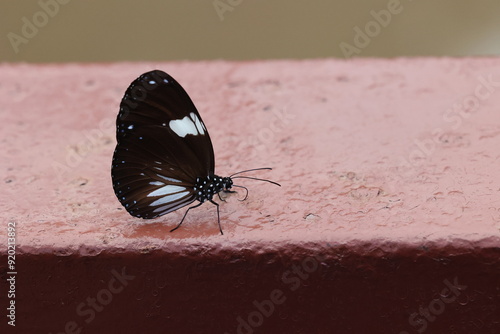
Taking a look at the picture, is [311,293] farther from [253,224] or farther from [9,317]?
[9,317]

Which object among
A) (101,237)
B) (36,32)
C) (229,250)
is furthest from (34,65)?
(36,32)

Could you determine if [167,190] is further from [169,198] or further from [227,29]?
[227,29]

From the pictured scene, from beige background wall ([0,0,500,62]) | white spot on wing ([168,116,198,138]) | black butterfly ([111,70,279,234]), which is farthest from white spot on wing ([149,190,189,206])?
beige background wall ([0,0,500,62])

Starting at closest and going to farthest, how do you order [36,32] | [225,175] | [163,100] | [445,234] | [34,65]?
1. [445,234]
2. [163,100]
3. [225,175]
4. [34,65]
5. [36,32]

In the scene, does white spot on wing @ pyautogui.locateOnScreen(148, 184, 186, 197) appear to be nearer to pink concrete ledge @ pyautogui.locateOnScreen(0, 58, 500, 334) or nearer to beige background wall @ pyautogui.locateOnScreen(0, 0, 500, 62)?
pink concrete ledge @ pyautogui.locateOnScreen(0, 58, 500, 334)

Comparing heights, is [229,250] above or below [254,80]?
below

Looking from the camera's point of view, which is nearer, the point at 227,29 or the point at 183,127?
the point at 183,127

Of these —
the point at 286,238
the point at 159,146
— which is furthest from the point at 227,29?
the point at 286,238
